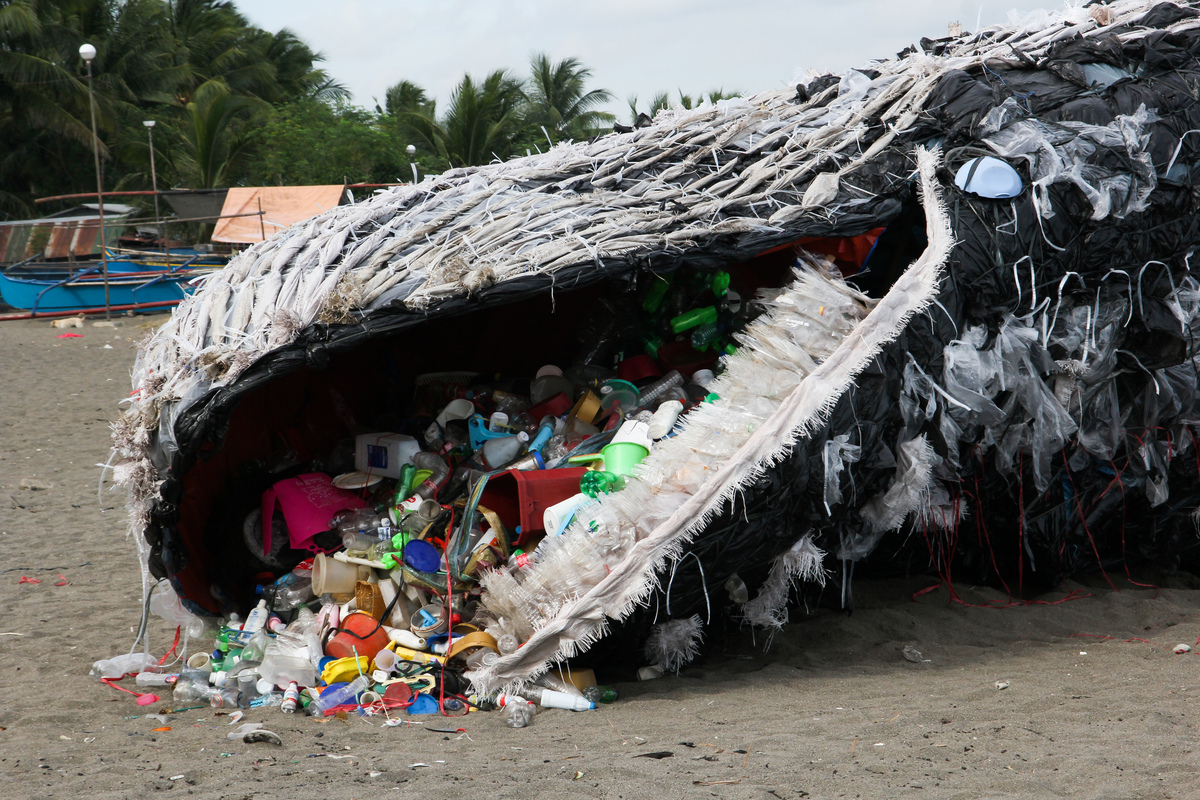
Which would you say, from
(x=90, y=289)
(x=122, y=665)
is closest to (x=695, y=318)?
(x=122, y=665)

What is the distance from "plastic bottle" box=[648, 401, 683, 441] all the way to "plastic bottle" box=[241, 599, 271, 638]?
1829mm

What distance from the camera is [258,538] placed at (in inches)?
176

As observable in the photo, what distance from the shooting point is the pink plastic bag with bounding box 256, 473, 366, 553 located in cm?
429

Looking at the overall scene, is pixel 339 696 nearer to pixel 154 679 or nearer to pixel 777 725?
pixel 154 679

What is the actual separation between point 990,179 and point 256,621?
354cm

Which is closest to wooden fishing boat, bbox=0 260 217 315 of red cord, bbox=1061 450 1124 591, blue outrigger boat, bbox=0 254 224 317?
blue outrigger boat, bbox=0 254 224 317

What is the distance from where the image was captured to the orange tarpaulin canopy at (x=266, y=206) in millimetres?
16406

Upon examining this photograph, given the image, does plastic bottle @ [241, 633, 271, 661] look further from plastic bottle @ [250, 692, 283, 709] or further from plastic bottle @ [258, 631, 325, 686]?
plastic bottle @ [250, 692, 283, 709]

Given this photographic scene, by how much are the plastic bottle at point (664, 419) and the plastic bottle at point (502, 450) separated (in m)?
0.66

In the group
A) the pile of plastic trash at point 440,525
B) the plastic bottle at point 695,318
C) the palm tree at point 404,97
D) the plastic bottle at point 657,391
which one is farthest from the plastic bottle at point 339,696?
the palm tree at point 404,97

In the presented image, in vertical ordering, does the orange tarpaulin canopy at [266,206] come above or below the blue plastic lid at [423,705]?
above

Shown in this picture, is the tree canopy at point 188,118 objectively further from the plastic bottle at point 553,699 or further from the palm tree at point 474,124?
the plastic bottle at point 553,699

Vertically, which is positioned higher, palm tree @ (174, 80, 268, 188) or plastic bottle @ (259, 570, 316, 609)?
palm tree @ (174, 80, 268, 188)

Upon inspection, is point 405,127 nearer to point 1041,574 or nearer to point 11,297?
point 11,297
